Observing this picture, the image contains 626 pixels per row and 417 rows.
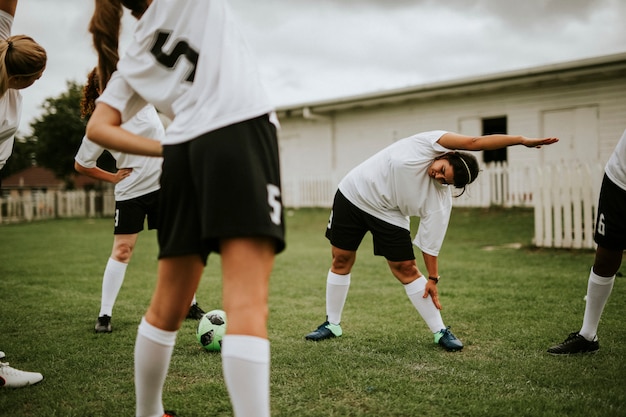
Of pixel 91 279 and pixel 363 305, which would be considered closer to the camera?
pixel 363 305

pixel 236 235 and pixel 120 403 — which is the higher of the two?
pixel 236 235

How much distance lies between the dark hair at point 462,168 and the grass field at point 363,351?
128cm

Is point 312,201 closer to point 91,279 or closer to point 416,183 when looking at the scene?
point 91,279

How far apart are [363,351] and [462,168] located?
1569 mm

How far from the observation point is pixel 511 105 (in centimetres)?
1719

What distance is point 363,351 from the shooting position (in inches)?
153

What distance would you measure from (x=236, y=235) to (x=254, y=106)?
0.47 metres

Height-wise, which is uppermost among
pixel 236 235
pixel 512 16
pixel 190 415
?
pixel 512 16

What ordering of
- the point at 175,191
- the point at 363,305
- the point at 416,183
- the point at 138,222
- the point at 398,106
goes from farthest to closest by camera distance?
the point at 398,106, the point at 363,305, the point at 138,222, the point at 416,183, the point at 175,191

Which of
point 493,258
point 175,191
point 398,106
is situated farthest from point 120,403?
point 398,106

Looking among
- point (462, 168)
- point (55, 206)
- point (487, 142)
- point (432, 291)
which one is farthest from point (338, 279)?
point (55, 206)

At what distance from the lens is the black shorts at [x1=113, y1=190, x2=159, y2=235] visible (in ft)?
15.8

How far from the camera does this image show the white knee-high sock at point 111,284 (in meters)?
4.71

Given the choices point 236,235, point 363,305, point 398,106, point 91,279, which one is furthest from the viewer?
point 398,106
